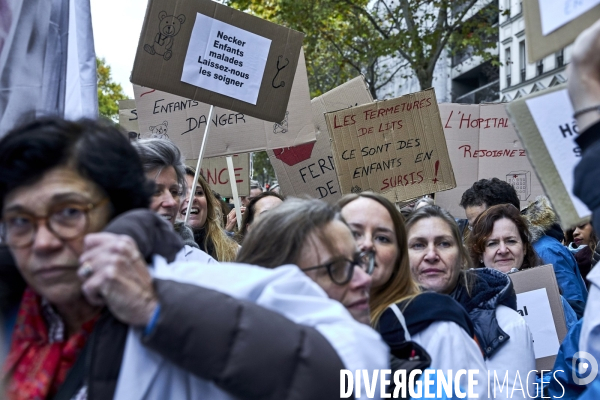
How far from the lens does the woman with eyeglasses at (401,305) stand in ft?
8.34

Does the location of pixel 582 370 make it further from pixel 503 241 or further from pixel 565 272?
pixel 565 272

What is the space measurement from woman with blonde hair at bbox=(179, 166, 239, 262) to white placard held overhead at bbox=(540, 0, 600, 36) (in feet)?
9.70

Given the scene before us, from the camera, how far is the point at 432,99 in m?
5.29

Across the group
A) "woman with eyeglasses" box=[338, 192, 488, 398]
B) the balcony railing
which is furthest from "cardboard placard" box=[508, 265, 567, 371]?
the balcony railing

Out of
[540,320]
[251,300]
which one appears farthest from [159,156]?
[540,320]

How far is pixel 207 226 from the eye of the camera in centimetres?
473

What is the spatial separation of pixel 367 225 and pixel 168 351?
5.37 ft

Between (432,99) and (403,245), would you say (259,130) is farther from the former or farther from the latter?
(403,245)

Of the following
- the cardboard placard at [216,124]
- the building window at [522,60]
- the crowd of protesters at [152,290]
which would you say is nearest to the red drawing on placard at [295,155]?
A: the cardboard placard at [216,124]

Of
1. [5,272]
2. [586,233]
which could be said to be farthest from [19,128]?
[586,233]

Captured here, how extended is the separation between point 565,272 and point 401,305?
2.50 metres

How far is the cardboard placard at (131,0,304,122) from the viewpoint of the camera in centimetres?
420

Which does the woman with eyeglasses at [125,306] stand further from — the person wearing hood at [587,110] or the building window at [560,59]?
the building window at [560,59]

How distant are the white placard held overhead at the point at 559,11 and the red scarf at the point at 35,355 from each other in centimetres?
118
